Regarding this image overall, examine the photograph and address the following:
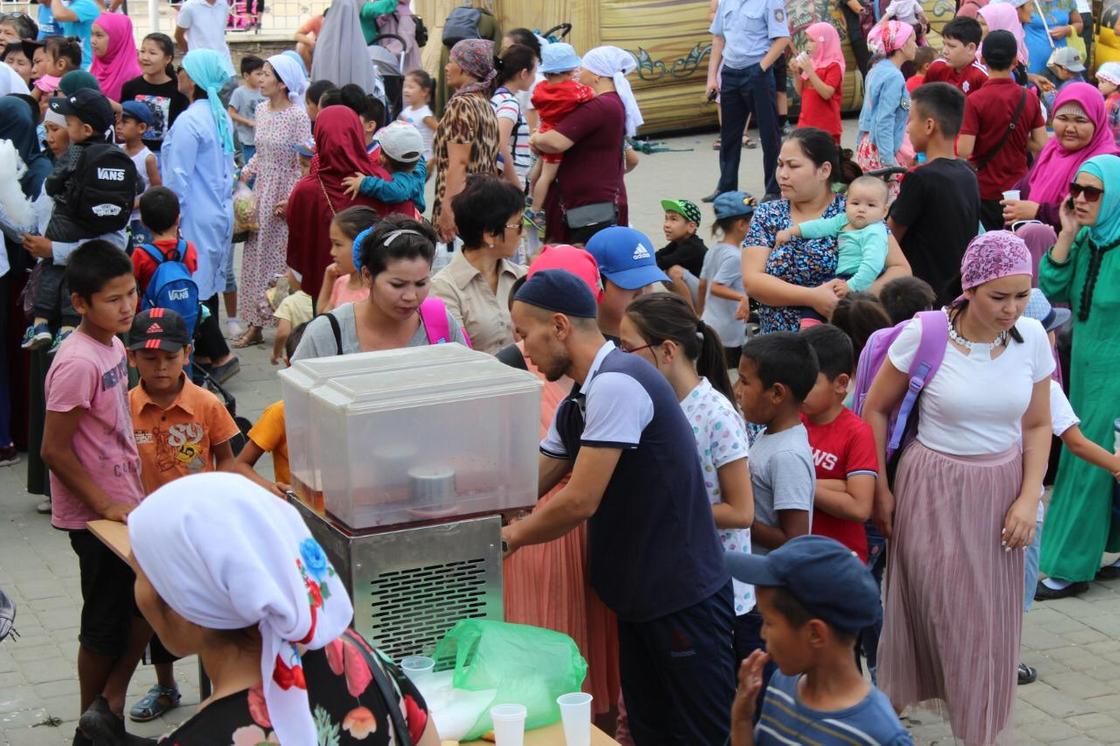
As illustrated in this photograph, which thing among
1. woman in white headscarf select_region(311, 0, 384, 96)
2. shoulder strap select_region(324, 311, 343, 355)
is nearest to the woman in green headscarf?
shoulder strap select_region(324, 311, 343, 355)

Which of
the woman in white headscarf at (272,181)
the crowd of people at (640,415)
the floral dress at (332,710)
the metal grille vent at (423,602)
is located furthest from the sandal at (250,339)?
the floral dress at (332,710)

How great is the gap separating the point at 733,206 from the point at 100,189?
3.41 m

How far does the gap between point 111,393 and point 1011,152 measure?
6259mm

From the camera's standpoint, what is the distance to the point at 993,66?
870 centimetres

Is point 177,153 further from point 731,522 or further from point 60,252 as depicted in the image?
point 731,522

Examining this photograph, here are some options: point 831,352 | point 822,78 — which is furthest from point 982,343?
point 822,78

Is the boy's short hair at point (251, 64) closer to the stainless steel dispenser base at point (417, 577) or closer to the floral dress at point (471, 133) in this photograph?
the floral dress at point (471, 133)

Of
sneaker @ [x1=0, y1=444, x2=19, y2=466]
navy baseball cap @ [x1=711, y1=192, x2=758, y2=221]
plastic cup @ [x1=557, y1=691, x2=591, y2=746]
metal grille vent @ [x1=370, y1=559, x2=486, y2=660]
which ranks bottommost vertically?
sneaker @ [x1=0, y1=444, x2=19, y2=466]

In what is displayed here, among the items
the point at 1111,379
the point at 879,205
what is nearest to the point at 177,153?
the point at 879,205

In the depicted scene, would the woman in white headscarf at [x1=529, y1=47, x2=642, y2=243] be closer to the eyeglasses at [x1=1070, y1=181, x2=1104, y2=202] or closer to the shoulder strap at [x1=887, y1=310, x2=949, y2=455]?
the eyeglasses at [x1=1070, y1=181, x2=1104, y2=202]

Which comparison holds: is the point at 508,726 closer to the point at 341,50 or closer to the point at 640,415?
the point at 640,415

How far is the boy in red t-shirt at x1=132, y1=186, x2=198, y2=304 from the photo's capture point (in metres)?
7.10

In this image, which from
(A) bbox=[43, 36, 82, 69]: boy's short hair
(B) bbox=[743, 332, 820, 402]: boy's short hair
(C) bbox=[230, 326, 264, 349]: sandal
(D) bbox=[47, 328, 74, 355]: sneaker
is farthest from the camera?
(A) bbox=[43, 36, 82, 69]: boy's short hair

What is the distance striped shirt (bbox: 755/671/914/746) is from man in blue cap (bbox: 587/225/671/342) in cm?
222
